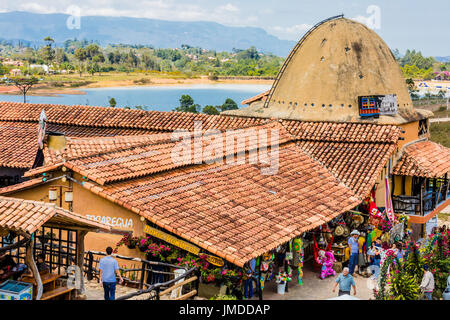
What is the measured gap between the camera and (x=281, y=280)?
54.9ft

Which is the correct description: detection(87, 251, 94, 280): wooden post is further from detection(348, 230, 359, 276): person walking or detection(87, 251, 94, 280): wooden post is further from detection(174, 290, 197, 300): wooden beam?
detection(348, 230, 359, 276): person walking

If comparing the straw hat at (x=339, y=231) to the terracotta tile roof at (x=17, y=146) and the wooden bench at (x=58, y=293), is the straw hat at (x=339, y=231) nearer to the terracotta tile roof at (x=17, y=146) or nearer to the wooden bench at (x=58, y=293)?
the wooden bench at (x=58, y=293)

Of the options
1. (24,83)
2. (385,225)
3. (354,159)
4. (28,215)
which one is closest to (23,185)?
(28,215)

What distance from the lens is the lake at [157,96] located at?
90.4 metres

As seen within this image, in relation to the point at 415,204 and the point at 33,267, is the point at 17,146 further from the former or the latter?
the point at 415,204

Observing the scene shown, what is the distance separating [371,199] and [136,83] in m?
96.0

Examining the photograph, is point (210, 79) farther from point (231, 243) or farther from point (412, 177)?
point (231, 243)

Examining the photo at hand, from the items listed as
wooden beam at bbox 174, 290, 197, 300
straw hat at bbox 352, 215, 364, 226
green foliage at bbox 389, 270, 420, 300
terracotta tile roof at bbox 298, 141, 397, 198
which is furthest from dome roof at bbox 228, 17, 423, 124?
wooden beam at bbox 174, 290, 197, 300

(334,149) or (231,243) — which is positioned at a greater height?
(334,149)

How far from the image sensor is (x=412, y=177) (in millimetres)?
27266

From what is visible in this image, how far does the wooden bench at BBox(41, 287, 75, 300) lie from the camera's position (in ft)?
40.6

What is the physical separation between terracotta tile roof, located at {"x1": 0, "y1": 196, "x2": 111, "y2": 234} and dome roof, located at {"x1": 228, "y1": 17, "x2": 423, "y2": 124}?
63.3 ft

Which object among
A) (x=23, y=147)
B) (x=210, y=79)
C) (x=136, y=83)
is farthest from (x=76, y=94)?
(x=23, y=147)
